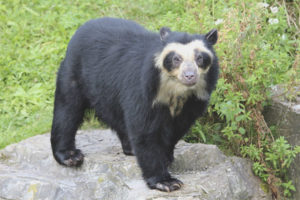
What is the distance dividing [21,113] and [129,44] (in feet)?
9.94

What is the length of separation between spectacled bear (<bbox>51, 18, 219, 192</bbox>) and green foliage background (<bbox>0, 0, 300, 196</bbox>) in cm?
104

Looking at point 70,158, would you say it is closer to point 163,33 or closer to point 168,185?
point 168,185

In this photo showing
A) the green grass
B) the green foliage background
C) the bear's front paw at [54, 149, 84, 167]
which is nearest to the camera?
the bear's front paw at [54, 149, 84, 167]

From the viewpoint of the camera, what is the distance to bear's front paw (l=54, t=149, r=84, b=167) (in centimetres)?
534

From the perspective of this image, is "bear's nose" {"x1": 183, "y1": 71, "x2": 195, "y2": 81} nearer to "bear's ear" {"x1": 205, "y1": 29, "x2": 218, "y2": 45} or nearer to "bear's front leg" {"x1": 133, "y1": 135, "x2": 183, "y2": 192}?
"bear's ear" {"x1": 205, "y1": 29, "x2": 218, "y2": 45}

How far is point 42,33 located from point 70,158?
402cm

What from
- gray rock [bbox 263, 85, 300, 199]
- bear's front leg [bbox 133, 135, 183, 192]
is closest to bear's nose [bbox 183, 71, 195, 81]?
bear's front leg [bbox 133, 135, 183, 192]

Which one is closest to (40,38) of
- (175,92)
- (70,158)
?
(70,158)

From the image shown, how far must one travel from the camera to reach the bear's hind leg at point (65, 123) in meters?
5.50

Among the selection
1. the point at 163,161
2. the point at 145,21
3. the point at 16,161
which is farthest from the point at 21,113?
the point at 163,161

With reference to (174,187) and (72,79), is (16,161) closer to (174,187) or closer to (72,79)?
(72,79)

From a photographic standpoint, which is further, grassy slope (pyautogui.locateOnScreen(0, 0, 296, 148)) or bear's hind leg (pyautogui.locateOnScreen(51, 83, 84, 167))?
grassy slope (pyautogui.locateOnScreen(0, 0, 296, 148))

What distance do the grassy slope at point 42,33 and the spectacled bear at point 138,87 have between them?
60.4 inches

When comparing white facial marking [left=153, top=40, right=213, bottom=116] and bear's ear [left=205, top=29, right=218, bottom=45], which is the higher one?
bear's ear [left=205, top=29, right=218, bottom=45]
